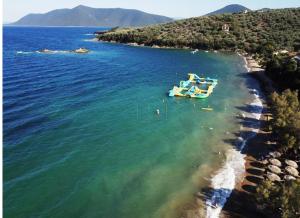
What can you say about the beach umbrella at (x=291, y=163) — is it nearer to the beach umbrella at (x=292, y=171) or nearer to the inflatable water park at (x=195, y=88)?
the beach umbrella at (x=292, y=171)

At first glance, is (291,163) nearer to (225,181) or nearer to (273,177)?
(273,177)

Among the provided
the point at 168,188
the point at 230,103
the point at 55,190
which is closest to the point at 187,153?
the point at 168,188

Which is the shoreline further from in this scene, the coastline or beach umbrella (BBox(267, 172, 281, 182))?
beach umbrella (BBox(267, 172, 281, 182))

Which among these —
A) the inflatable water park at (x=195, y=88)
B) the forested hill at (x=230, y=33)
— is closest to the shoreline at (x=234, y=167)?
the inflatable water park at (x=195, y=88)

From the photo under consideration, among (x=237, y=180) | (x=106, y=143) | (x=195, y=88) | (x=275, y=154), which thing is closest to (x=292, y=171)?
(x=275, y=154)

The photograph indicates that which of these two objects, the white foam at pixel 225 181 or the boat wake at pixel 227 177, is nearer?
the white foam at pixel 225 181

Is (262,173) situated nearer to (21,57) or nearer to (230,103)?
(230,103)

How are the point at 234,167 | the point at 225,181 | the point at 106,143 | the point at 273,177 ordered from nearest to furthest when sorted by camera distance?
the point at 273,177, the point at 225,181, the point at 234,167, the point at 106,143
